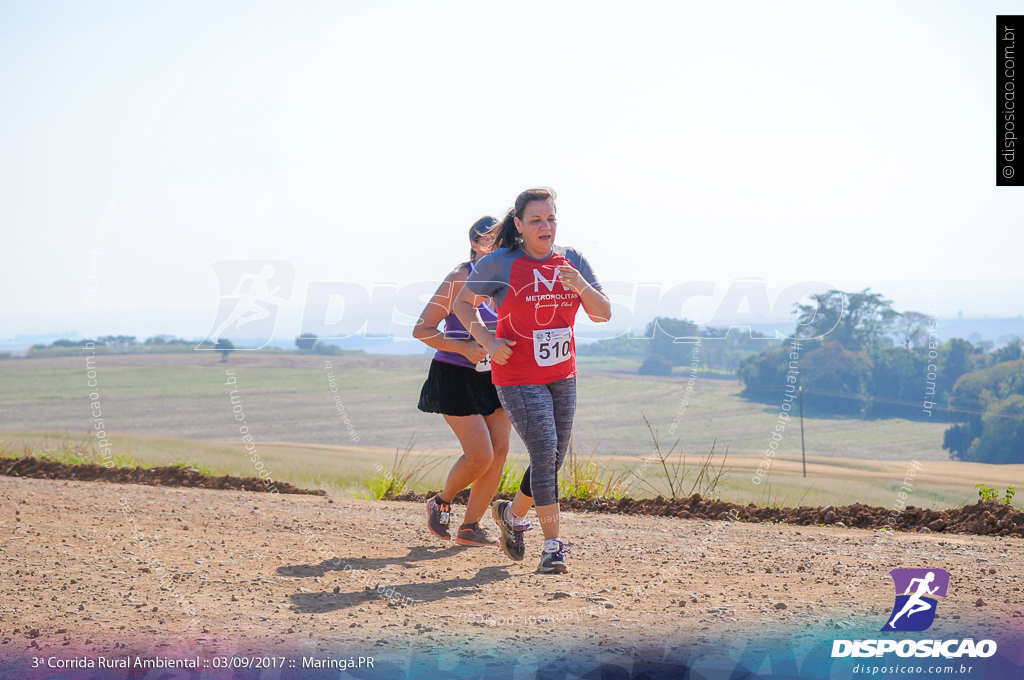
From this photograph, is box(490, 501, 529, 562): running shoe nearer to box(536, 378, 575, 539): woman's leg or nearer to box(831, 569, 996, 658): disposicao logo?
box(536, 378, 575, 539): woman's leg

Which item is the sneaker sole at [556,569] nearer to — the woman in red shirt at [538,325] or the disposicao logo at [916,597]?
the woman in red shirt at [538,325]

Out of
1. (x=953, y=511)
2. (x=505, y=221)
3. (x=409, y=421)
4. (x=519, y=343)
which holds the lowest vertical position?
(x=409, y=421)

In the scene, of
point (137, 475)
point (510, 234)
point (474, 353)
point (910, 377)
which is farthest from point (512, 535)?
point (910, 377)

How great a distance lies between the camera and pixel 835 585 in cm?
434

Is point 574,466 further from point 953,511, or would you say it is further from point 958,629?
point 958,629

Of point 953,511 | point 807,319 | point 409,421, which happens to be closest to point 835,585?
point 953,511

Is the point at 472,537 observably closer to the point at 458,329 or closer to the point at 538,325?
the point at 458,329

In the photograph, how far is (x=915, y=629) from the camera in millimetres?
3514

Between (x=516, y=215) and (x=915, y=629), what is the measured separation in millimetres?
2821

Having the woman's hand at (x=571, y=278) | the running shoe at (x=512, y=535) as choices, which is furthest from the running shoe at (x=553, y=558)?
the woman's hand at (x=571, y=278)

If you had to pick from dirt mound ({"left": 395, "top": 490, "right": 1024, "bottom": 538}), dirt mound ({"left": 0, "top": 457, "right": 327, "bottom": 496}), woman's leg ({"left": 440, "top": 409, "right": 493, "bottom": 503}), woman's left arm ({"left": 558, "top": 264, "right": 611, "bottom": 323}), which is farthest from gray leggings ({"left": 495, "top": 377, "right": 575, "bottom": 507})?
dirt mound ({"left": 0, "top": 457, "right": 327, "bottom": 496})

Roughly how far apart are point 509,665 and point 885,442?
16.9 metres

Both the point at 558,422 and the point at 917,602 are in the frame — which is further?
the point at 558,422

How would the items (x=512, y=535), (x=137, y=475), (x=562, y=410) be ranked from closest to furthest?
(x=562, y=410), (x=512, y=535), (x=137, y=475)
